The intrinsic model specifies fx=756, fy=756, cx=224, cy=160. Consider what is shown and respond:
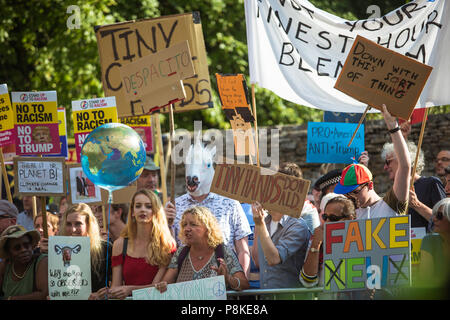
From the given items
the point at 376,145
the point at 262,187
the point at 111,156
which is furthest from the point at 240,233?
the point at 376,145

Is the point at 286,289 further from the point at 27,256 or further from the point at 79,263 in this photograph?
the point at 27,256

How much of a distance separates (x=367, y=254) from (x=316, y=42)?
2210mm

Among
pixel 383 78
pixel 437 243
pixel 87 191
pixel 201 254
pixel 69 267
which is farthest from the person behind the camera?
pixel 87 191

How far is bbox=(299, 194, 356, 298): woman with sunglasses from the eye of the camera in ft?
16.5

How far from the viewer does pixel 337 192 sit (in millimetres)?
5383

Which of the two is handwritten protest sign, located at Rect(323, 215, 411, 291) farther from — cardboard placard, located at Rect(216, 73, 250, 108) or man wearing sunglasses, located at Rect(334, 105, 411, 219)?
cardboard placard, located at Rect(216, 73, 250, 108)

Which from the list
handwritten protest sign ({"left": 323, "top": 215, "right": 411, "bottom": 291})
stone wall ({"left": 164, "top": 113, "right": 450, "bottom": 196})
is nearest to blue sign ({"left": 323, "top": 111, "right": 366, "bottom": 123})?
stone wall ({"left": 164, "top": 113, "right": 450, "bottom": 196})

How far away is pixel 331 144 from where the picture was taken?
22.4 ft

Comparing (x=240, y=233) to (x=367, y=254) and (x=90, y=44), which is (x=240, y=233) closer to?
(x=367, y=254)

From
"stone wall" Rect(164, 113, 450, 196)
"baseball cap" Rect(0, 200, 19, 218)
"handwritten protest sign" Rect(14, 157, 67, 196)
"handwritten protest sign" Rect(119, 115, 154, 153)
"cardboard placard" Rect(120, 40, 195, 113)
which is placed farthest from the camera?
"stone wall" Rect(164, 113, 450, 196)

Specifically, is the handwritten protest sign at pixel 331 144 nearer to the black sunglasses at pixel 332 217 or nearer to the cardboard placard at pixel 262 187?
the cardboard placard at pixel 262 187

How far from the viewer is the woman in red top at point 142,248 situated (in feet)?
17.7

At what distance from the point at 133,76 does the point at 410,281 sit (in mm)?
2693

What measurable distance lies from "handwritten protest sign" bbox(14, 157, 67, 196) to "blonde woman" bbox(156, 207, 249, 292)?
1677 mm
